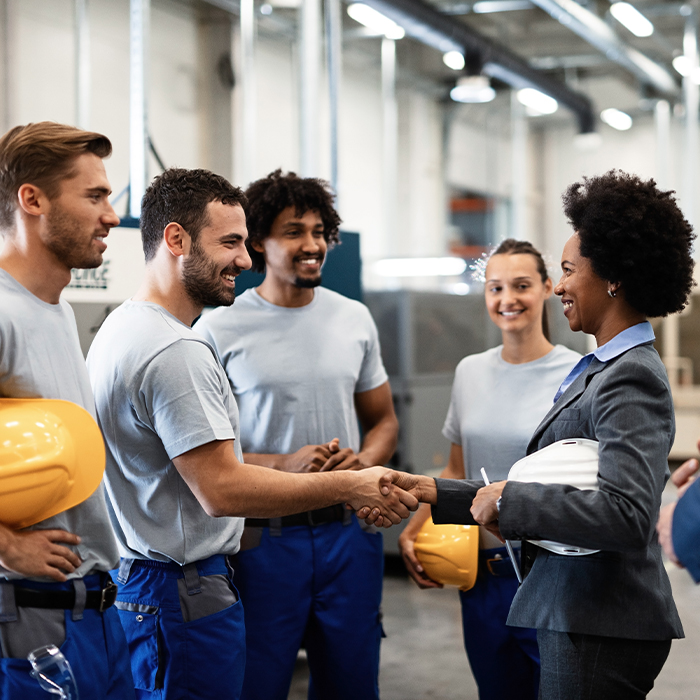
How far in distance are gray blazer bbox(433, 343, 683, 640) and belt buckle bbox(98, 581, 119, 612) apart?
2.29 ft

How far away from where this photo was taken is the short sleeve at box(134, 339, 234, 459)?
1.57 meters

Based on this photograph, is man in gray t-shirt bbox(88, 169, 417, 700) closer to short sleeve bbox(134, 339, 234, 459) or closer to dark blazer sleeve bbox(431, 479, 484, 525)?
short sleeve bbox(134, 339, 234, 459)

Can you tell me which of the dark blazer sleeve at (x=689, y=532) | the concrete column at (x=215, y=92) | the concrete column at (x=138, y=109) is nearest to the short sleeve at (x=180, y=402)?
the dark blazer sleeve at (x=689, y=532)

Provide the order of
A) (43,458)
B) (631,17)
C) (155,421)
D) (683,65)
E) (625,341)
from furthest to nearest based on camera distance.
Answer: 1. (683,65)
2. (631,17)
3. (155,421)
4. (625,341)
5. (43,458)

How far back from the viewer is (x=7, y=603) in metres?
1.33

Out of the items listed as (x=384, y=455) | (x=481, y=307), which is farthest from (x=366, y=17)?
(x=384, y=455)

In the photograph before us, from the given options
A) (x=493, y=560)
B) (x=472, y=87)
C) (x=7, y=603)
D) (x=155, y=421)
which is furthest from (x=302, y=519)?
(x=472, y=87)

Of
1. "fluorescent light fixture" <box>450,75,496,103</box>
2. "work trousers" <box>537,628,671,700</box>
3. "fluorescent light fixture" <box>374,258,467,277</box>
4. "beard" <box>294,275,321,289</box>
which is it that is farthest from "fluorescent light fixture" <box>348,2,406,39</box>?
"work trousers" <box>537,628,671,700</box>

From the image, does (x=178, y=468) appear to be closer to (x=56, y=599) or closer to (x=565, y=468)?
(x=56, y=599)

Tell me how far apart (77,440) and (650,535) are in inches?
37.1

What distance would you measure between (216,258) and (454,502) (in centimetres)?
74

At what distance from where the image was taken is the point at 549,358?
230 centimetres

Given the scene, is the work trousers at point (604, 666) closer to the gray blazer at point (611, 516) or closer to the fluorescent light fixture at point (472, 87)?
the gray blazer at point (611, 516)

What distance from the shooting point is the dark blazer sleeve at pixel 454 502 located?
70.5 inches
